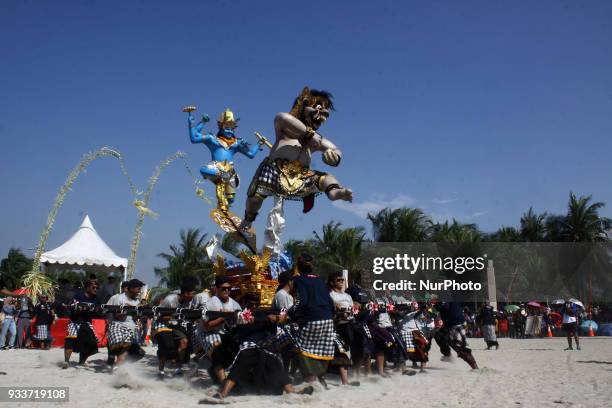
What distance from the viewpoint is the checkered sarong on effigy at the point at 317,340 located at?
6.58m

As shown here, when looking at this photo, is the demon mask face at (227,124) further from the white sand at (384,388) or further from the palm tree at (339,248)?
the palm tree at (339,248)

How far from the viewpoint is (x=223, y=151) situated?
35.9ft

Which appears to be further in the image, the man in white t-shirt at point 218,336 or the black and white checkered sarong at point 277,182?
the black and white checkered sarong at point 277,182

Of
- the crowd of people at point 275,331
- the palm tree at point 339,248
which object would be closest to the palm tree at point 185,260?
the palm tree at point 339,248

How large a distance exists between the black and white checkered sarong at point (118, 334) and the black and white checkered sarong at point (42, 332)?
730cm

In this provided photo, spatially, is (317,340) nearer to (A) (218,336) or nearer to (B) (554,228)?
(A) (218,336)

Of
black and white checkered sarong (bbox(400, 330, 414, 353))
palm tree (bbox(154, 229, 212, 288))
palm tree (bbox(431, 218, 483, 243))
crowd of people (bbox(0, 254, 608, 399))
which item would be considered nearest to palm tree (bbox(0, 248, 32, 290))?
palm tree (bbox(154, 229, 212, 288))

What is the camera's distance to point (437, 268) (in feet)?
103

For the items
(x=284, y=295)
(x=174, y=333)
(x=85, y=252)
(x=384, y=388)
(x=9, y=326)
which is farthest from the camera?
(x=85, y=252)

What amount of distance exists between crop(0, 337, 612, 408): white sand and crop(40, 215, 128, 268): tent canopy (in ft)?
29.6

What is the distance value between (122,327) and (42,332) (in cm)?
747

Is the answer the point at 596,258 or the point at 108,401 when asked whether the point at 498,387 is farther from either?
the point at 596,258

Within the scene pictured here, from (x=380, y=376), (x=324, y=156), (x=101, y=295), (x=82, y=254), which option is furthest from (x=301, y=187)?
(x=82, y=254)

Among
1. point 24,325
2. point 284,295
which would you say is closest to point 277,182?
point 284,295
